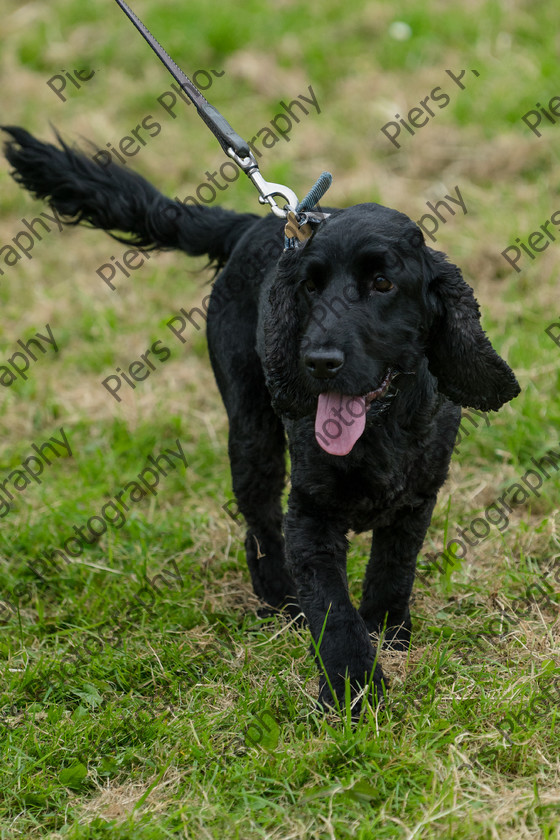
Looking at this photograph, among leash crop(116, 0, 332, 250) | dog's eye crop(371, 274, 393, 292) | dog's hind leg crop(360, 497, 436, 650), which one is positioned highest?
leash crop(116, 0, 332, 250)

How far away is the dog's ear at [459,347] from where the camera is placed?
2.95 meters

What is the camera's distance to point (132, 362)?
5836 millimetres

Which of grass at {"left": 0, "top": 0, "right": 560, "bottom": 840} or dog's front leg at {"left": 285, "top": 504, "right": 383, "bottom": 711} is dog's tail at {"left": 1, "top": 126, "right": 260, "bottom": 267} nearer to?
grass at {"left": 0, "top": 0, "right": 560, "bottom": 840}

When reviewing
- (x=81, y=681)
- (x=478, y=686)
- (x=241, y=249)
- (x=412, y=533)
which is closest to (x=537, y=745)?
(x=478, y=686)

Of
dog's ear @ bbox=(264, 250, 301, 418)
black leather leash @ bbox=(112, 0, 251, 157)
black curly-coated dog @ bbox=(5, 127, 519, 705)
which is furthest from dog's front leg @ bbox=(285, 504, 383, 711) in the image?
black leather leash @ bbox=(112, 0, 251, 157)

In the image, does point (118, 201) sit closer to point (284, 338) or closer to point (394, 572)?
point (284, 338)

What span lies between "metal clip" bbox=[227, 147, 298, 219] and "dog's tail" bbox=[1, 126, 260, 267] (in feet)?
1.39

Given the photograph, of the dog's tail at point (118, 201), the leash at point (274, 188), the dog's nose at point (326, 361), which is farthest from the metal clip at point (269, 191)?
the dog's nose at point (326, 361)

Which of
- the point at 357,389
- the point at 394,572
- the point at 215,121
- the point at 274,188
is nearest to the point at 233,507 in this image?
the point at 394,572

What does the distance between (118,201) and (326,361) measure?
168cm

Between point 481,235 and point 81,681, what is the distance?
13.8 feet

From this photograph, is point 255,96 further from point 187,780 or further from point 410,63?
point 187,780

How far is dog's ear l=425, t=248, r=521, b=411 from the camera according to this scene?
295 cm

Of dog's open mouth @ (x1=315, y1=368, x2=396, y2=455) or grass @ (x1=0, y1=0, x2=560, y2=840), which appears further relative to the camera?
dog's open mouth @ (x1=315, y1=368, x2=396, y2=455)
